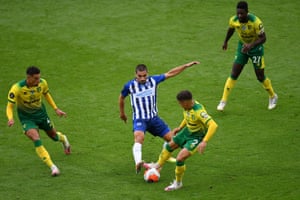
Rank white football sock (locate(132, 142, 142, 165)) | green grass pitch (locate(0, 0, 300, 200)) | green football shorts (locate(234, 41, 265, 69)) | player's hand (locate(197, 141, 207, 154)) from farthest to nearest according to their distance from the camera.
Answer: green football shorts (locate(234, 41, 265, 69)) < green grass pitch (locate(0, 0, 300, 200)) < white football sock (locate(132, 142, 142, 165)) < player's hand (locate(197, 141, 207, 154))

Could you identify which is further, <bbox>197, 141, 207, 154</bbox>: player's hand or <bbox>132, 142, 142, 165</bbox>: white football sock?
<bbox>132, 142, 142, 165</bbox>: white football sock

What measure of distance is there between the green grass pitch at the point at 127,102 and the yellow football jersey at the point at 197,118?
1070 millimetres

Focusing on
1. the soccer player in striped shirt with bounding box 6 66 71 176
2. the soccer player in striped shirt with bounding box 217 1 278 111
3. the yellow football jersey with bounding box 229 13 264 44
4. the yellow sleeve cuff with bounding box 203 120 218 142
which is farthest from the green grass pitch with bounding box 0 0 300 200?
the yellow football jersey with bounding box 229 13 264 44

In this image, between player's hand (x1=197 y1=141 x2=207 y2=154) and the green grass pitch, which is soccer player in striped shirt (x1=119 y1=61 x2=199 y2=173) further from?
player's hand (x1=197 y1=141 x2=207 y2=154)

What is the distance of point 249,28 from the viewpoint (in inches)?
561

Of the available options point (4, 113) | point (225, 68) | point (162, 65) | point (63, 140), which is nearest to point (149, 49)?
point (162, 65)

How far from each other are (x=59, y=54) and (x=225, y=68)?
4.95 metres

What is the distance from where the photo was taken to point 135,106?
39.7ft

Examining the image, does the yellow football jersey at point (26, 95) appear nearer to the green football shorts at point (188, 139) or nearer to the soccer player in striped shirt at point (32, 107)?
the soccer player in striped shirt at point (32, 107)

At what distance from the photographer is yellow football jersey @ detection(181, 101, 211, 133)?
35.9 feet

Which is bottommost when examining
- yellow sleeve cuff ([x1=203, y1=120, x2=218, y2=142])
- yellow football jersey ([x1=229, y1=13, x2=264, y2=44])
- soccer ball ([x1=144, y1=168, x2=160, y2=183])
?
soccer ball ([x1=144, y1=168, x2=160, y2=183])

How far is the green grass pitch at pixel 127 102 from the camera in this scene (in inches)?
457

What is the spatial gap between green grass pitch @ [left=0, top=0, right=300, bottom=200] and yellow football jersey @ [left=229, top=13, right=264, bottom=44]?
1.77 metres

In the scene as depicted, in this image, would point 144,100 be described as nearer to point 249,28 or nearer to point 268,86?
point 249,28
